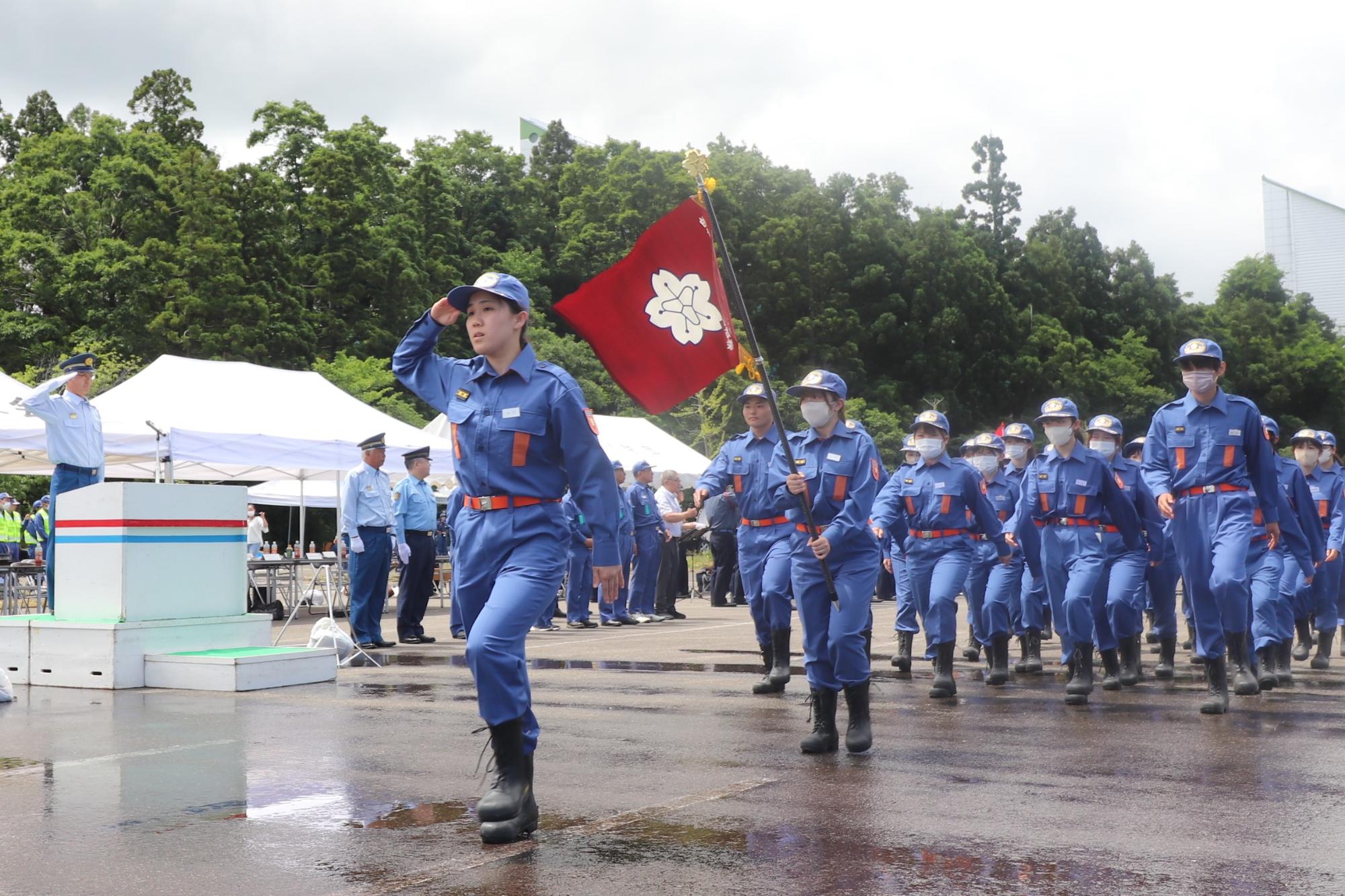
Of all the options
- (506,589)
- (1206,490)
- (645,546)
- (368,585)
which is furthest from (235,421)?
(506,589)

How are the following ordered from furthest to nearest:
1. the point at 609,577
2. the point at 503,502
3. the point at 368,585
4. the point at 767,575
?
1. the point at 368,585
2. the point at 767,575
3. the point at 609,577
4. the point at 503,502

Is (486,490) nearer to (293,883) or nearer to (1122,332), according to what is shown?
(293,883)

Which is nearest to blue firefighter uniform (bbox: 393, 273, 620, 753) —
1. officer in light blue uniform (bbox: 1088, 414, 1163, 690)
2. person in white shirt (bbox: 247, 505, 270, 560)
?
officer in light blue uniform (bbox: 1088, 414, 1163, 690)

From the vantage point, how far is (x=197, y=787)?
256 inches

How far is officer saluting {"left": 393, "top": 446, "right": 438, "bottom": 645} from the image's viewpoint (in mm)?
16000

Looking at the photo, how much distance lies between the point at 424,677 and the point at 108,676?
Result: 2.45 meters

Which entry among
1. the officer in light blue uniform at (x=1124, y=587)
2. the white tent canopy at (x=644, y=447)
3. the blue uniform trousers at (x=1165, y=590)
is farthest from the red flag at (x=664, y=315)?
the white tent canopy at (x=644, y=447)

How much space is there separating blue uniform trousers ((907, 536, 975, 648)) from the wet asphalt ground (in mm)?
514

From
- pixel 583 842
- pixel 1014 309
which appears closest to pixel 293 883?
pixel 583 842

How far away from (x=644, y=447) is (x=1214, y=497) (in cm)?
2095

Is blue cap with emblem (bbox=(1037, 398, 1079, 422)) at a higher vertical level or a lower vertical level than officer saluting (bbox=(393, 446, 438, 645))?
higher

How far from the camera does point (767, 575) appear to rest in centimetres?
1043

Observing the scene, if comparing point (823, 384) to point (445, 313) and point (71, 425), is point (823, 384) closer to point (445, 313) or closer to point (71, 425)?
point (445, 313)

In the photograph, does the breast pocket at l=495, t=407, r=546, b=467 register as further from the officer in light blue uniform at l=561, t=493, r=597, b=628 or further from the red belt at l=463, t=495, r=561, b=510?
the officer in light blue uniform at l=561, t=493, r=597, b=628
